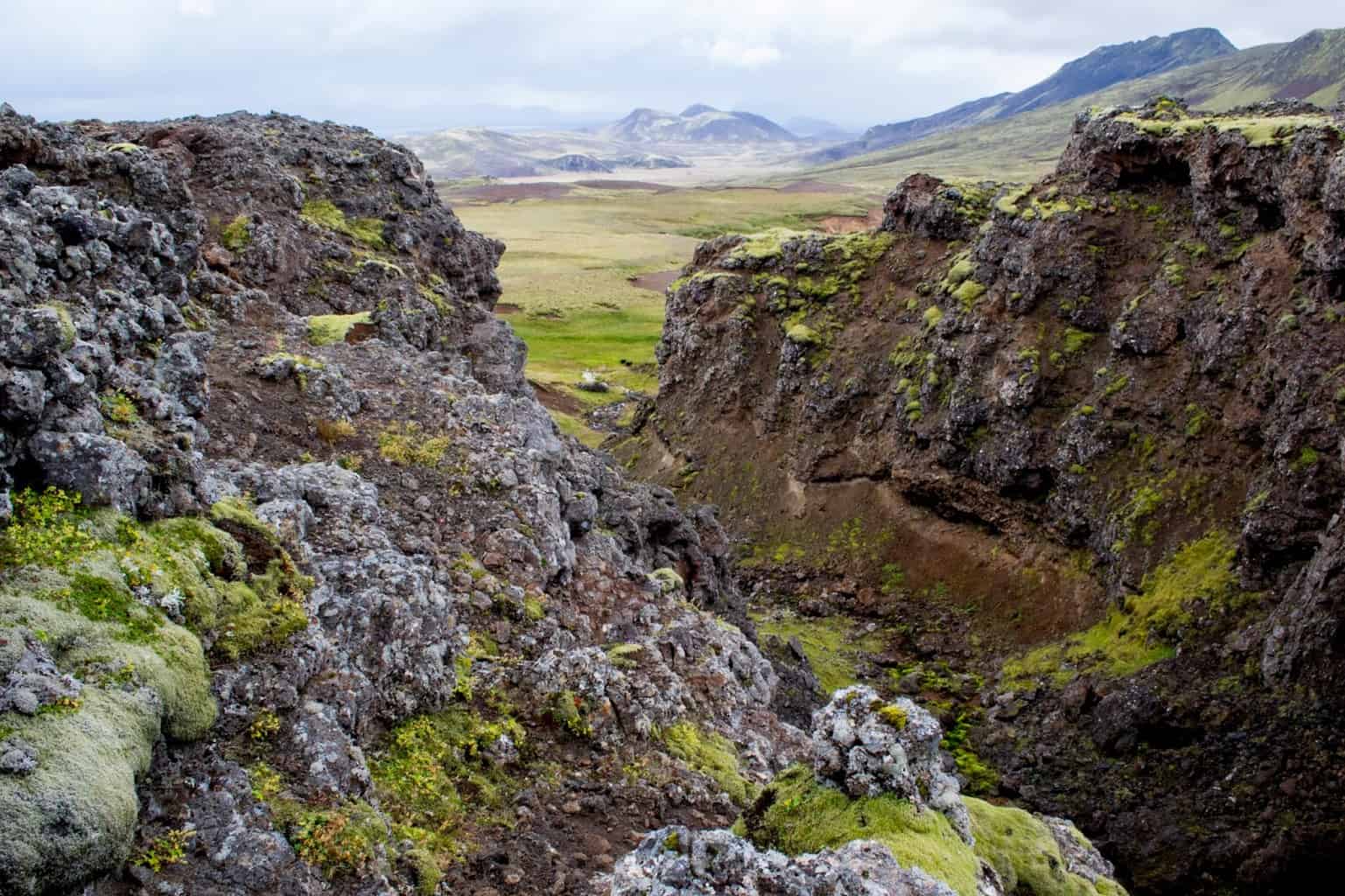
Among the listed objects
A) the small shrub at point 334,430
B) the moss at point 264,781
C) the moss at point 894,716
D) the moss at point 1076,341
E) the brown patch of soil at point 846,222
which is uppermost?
the brown patch of soil at point 846,222

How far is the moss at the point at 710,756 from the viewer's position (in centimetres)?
1823

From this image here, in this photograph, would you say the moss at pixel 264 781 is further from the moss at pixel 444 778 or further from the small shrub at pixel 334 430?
the small shrub at pixel 334 430

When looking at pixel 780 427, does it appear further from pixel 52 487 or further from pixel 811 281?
pixel 52 487

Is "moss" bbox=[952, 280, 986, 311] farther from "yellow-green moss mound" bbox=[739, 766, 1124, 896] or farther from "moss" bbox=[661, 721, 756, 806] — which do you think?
"yellow-green moss mound" bbox=[739, 766, 1124, 896]

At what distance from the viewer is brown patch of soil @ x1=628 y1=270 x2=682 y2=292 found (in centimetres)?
13225

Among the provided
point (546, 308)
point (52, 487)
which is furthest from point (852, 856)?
point (546, 308)

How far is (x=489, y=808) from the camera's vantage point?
50.5ft

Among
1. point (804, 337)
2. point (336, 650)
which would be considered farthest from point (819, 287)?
point (336, 650)

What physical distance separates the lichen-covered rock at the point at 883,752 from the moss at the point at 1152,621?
22651mm

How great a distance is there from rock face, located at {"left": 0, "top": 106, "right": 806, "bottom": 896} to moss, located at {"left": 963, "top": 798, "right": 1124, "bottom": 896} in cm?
462

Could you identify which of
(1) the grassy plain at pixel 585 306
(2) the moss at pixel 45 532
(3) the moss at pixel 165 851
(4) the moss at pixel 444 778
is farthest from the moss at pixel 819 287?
(3) the moss at pixel 165 851

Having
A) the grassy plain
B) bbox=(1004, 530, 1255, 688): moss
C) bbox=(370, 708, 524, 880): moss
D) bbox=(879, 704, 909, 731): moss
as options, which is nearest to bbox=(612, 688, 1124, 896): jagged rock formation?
bbox=(879, 704, 909, 731): moss

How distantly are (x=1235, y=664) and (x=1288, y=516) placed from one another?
5.32 meters

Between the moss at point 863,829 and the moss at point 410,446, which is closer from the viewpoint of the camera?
the moss at point 863,829
